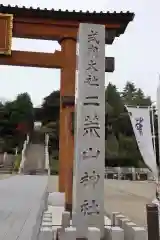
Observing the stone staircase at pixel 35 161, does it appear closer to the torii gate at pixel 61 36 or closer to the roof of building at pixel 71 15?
the torii gate at pixel 61 36

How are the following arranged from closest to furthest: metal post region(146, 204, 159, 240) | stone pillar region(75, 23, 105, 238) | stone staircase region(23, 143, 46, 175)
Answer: metal post region(146, 204, 159, 240) < stone pillar region(75, 23, 105, 238) < stone staircase region(23, 143, 46, 175)

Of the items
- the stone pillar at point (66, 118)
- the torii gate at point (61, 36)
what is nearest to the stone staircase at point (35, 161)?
the stone pillar at point (66, 118)

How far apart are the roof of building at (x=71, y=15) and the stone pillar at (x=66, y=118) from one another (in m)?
0.69

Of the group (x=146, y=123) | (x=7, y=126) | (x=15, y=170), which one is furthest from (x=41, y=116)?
(x=146, y=123)

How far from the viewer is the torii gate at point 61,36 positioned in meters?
10.5

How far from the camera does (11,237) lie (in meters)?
7.09

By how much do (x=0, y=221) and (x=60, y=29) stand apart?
18.7ft

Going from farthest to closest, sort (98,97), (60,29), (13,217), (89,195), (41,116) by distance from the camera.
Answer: (41,116)
(60,29)
(13,217)
(98,97)
(89,195)

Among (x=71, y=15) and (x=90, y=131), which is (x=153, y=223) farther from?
(x=71, y=15)

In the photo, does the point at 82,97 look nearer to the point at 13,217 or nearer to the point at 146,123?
the point at 13,217

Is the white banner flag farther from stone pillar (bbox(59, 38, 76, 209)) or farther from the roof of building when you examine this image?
the roof of building

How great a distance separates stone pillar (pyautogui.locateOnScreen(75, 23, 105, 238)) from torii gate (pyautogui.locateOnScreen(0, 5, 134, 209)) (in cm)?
394

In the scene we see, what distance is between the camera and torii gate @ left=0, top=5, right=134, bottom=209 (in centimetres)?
1053

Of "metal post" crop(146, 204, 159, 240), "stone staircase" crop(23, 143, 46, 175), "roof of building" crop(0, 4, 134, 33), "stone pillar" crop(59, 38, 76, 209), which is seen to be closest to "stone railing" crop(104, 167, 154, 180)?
"stone staircase" crop(23, 143, 46, 175)
